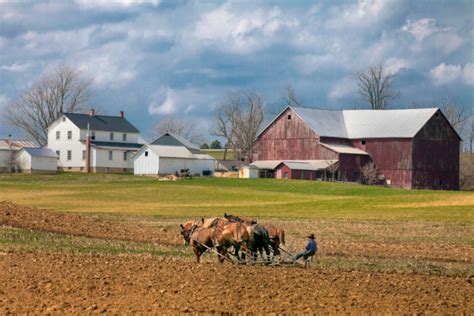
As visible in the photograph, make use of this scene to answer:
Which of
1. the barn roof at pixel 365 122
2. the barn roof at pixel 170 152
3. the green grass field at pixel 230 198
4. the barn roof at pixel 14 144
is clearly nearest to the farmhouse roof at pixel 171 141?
the barn roof at pixel 170 152

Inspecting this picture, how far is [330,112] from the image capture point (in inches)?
4439

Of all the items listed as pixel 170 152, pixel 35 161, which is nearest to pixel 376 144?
pixel 170 152

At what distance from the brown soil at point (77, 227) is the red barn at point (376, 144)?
6529 centimetres

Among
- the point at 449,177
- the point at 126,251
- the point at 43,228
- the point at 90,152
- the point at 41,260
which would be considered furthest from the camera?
the point at 90,152

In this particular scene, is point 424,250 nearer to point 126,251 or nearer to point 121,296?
point 126,251

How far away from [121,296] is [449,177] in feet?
306

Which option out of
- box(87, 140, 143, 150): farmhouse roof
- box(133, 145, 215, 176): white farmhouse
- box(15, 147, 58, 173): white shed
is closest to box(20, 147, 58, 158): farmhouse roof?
box(15, 147, 58, 173): white shed

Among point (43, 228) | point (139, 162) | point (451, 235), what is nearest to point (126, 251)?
point (43, 228)

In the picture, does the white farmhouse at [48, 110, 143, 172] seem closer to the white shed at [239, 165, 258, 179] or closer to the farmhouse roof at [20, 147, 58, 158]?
the farmhouse roof at [20, 147, 58, 158]

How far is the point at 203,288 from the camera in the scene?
17797 millimetres

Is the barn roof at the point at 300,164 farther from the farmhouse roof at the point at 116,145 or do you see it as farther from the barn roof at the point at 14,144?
the barn roof at the point at 14,144

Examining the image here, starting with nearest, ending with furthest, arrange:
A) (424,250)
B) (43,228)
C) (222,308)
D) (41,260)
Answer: (222,308)
(41,260)
(424,250)
(43,228)

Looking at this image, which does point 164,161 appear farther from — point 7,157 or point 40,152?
point 7,157

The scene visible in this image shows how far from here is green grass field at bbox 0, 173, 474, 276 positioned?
26.5 metres
